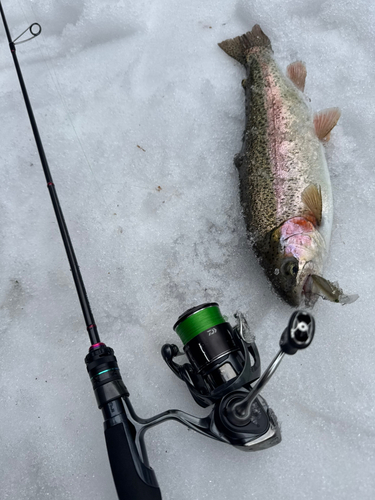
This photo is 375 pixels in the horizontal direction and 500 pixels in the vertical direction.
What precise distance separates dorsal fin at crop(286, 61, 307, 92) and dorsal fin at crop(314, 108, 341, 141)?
0.89 ft

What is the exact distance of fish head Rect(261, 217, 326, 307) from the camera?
2.10 metres

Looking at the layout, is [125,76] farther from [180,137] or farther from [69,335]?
[69,335]

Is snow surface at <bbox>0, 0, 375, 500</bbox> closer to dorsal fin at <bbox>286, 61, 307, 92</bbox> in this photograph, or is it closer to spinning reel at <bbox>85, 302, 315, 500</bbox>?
dorsal fin at <bbox>286, 61, 307, 92</bbox>

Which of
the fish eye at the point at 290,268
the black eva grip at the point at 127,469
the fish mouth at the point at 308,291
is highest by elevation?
the fish eye at the point at 290,268

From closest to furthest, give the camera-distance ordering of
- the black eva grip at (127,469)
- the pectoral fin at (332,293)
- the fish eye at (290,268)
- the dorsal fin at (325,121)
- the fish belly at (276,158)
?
the black eva grip at (127,469) < the pectoral fin at (332,293) < the fish eye at (290,268) < the fish belly at (276,158) < the dorsal fin at (325,121)

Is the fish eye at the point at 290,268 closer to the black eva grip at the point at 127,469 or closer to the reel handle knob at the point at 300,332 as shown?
the reel handle knob at the point at 300,332

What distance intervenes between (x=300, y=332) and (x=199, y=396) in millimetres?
809

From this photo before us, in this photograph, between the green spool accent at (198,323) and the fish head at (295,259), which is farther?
the fish head at (295,259)

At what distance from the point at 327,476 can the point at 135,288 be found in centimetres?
143

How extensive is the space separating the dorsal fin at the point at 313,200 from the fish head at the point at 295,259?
7 cm

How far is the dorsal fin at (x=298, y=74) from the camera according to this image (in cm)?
255

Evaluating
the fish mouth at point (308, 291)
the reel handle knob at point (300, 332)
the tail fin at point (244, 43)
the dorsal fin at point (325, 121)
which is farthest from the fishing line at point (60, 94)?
the reel handle knob at point (300, 332)

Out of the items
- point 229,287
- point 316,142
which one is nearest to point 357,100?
point 316,142

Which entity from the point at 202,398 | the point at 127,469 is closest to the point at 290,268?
the point at 202,398
